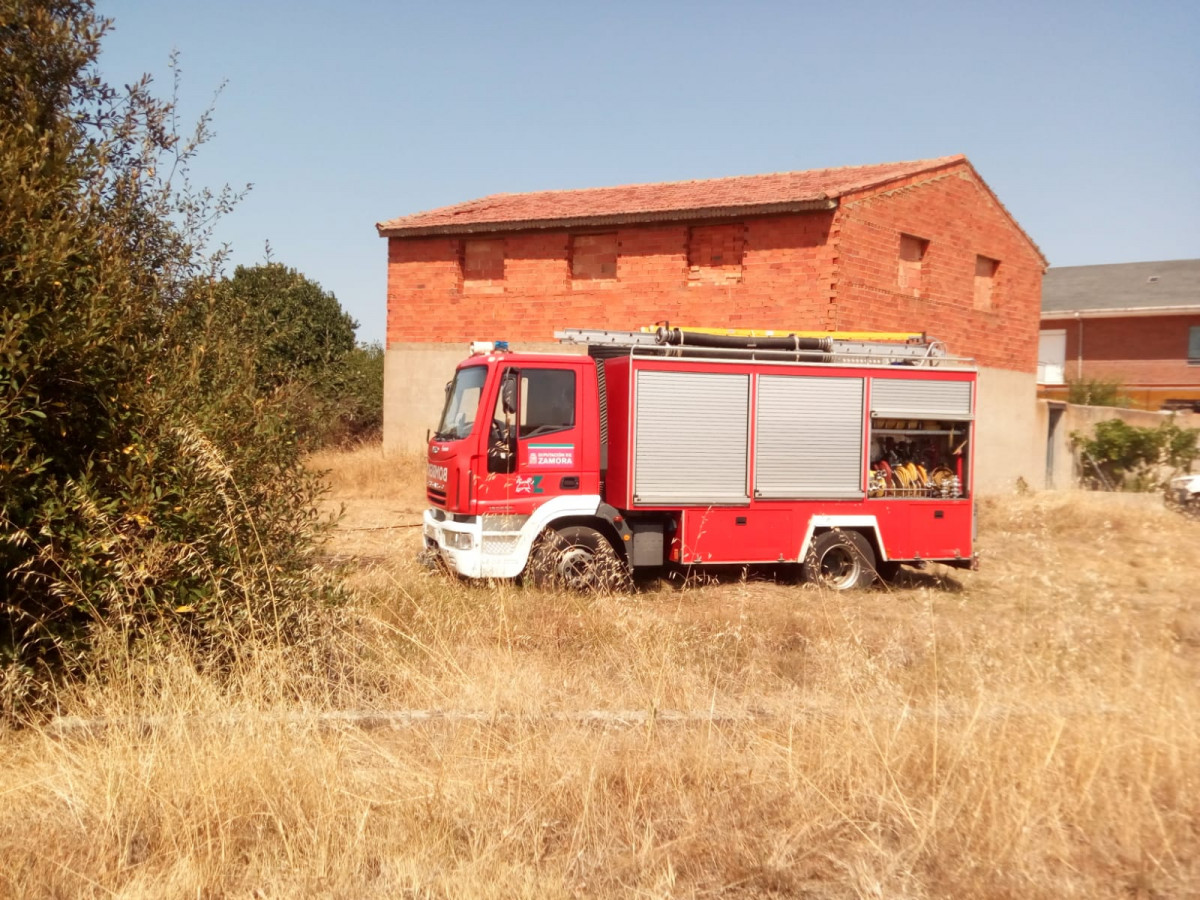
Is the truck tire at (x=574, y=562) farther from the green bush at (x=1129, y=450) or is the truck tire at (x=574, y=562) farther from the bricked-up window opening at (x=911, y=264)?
the green bush at (x=1129, y=450)

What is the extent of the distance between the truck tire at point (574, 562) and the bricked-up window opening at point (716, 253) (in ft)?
31.5

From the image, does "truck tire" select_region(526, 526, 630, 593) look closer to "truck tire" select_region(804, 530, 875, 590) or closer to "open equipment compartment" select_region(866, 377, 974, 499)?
"truck tire" select_region(804, 530, 875, 590)

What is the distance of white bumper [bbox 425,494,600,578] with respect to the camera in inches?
383

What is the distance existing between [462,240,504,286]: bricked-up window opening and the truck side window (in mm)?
11187

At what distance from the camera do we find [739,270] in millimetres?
18438

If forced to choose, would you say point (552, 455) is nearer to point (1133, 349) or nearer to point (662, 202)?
point (662, 202)

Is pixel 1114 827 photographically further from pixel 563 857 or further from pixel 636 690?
pixel 636 690

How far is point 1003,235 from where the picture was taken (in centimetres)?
2175

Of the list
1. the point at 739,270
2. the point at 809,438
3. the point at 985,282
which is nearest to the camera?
the point at 809,438


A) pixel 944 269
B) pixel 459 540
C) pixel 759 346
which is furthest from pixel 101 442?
pixel 944 269

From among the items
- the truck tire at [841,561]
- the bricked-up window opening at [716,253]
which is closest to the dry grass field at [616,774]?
the truck tire at [841,561]

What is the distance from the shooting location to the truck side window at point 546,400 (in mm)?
9922

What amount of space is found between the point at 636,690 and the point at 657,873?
7.30ft

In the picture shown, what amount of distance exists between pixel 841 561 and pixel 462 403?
4542 mm
